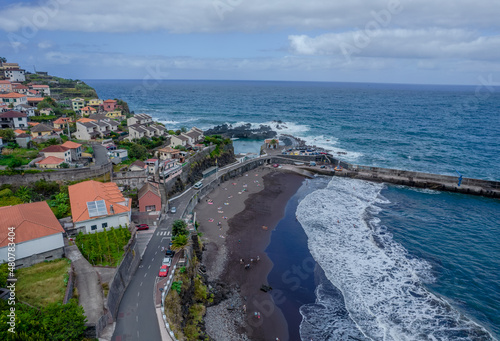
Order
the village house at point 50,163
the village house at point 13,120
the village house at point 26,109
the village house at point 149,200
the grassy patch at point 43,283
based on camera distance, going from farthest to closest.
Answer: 1. the village house at point 26,109
2. the village house at point 13,120
3. the village house at point 50,163
4. the village house at point 149,200
5. the grassy patch at point 43,283

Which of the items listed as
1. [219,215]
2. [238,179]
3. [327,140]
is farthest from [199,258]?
[327,140]

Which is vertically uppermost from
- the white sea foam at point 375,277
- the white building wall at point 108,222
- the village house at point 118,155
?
the village house at point 118,155

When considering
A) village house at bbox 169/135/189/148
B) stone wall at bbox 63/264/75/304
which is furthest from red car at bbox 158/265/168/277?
village house at bbox 169/135/189/148

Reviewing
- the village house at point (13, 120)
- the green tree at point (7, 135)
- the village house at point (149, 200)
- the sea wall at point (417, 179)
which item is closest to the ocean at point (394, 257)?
the sea wall at point (417, 179)

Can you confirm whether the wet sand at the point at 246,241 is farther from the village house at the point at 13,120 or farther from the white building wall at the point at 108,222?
the village house at the point at 13,120

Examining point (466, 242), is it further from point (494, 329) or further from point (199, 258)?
point (199, 258)

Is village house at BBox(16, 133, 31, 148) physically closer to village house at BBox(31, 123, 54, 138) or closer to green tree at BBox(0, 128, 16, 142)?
green tree at BBox(0, 128, 16, 142)
